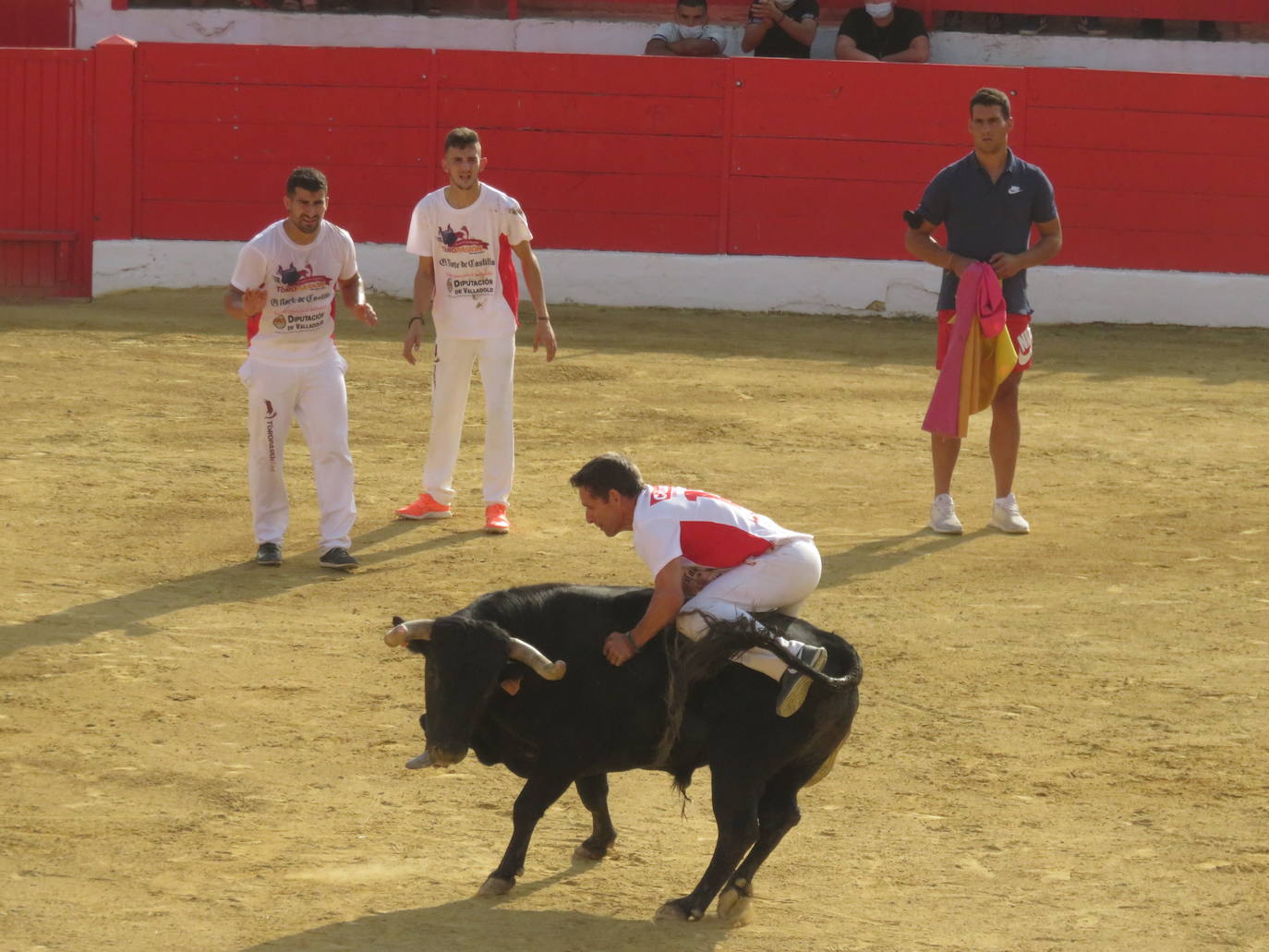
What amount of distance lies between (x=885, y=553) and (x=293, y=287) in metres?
2.91

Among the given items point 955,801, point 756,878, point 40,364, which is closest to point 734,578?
point 756,878

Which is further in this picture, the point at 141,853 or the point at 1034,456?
the point at 1034,456

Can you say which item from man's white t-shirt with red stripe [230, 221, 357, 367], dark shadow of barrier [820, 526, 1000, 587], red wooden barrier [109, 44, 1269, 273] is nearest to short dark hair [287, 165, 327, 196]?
man's white t-shirt with red stripe [230, 221, 357, 367]

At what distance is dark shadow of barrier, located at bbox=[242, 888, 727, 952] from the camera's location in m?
4.30

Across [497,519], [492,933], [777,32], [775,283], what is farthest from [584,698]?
[777,32]

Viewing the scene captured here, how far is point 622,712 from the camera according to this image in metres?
4.67

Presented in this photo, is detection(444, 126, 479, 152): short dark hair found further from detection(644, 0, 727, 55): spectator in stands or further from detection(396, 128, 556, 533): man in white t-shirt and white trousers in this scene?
detection(644, 0, 727, 55): spectator in stands

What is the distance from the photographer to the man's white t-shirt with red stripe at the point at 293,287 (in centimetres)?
750

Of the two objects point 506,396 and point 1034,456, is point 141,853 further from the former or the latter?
point 1034,456

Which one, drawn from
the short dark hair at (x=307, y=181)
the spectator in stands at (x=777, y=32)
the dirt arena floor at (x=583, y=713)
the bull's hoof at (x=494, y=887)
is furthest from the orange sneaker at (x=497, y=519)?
the spectator in stands at (x=777, y=32)

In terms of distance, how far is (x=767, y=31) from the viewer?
648 inches

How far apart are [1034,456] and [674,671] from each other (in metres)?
6.35

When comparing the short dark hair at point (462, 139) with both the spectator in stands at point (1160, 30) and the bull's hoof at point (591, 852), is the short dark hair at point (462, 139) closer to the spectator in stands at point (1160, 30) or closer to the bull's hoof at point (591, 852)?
the bull's hoof at point (591, 852)

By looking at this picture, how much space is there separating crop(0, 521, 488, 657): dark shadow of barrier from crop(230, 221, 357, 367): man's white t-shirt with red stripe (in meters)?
0.89
